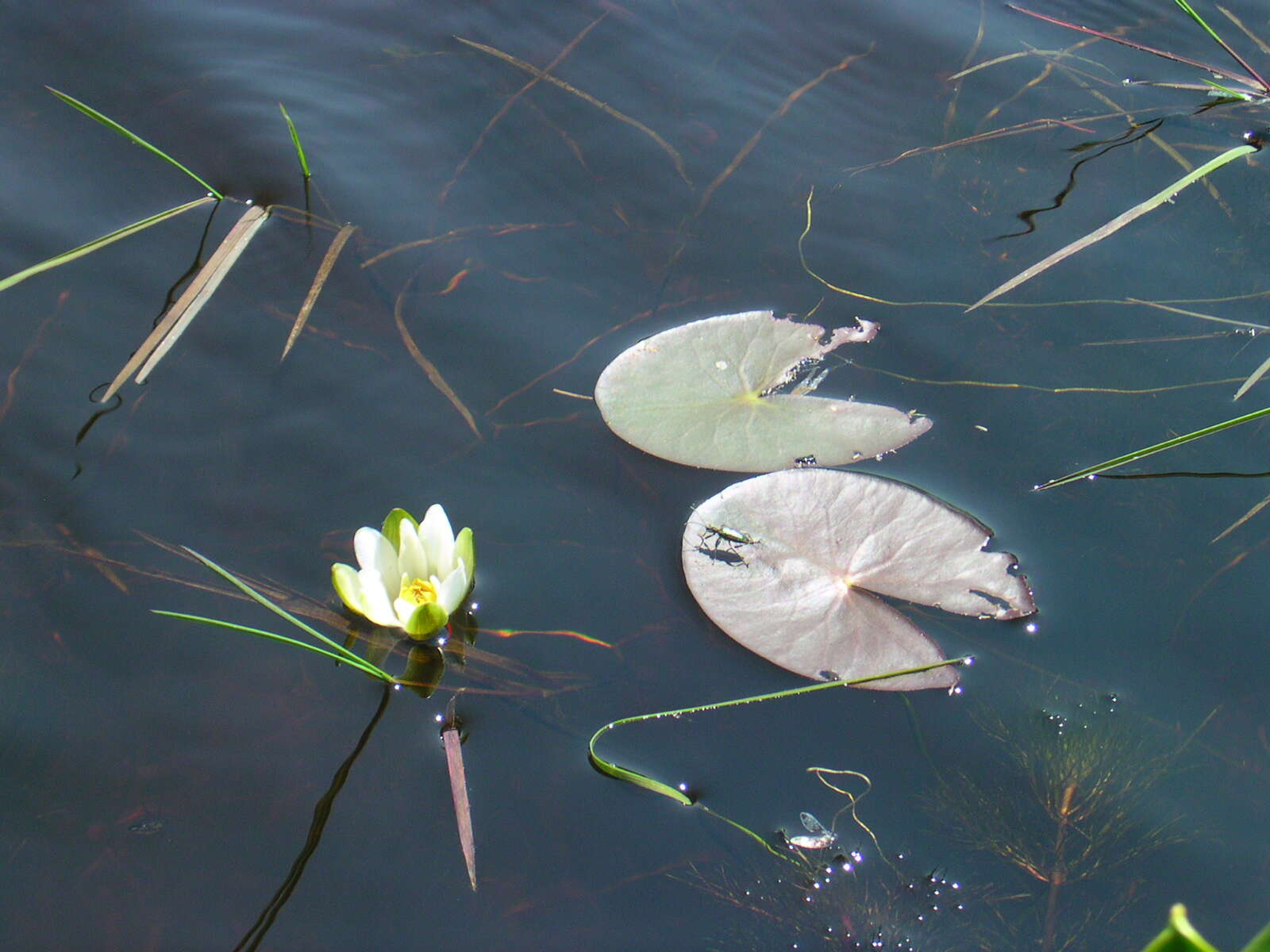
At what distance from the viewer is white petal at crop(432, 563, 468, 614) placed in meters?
1.72

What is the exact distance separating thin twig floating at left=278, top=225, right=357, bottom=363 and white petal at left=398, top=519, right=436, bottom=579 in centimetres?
70

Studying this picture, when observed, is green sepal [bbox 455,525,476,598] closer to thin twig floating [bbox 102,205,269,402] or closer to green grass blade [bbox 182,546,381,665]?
green grass blade [bbox 182,546,381,665]

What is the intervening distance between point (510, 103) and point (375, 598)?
1.73 m

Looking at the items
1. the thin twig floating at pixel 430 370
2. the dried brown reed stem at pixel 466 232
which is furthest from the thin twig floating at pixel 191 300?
the thin twig floating at pixel 430 370

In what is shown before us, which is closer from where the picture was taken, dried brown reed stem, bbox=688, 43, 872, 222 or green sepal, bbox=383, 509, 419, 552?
green sepal, bbox=383, 509, 419, 552

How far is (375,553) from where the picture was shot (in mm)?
1769

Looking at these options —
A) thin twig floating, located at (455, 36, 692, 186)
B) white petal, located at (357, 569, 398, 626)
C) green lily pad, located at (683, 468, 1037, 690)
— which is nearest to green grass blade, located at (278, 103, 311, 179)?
thin twig floating, located at (455, 36, 692, 186)

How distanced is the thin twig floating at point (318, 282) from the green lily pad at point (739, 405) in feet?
2.40

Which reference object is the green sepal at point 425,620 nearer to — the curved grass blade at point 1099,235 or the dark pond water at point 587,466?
the dark pond water at point 587,466

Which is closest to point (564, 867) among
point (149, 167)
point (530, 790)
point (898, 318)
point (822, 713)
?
point (530, 790)

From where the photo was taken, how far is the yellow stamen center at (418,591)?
71.3 inches

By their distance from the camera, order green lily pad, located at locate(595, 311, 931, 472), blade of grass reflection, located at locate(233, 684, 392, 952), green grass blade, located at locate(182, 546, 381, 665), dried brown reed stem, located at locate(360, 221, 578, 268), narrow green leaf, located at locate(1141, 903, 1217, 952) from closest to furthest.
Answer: narrow green leaf, located at locate(1141, 903, 1217, 952), blade of grass reflection, located at locate(233, 684, 392, 952), green grass blade, located at locate(182, 546, 381, 665), green lily pad, located at locate(595, 311, 931, 472), dried brown reed stem, located at locate(360, 221, 578, 268)

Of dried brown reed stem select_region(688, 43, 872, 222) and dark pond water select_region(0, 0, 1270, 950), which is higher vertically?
dried brown reed stem select_region(688, 43, 872, 222)

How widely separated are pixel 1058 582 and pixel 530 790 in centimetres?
112
